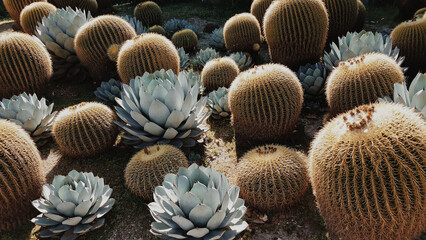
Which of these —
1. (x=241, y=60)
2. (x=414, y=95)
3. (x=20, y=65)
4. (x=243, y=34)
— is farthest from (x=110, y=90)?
(x=414, y=95)

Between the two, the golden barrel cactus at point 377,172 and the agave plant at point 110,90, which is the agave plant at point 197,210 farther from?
the agave plant at point 110,90

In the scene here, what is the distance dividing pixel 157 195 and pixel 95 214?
83cm

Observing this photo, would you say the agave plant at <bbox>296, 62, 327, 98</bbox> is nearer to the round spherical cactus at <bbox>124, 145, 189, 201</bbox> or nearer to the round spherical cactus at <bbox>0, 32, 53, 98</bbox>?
the round spherical cactus at <bbox>124, 145, 189, 201</bbox>

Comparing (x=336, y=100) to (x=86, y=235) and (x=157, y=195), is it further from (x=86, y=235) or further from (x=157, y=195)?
(x=86, y=235)

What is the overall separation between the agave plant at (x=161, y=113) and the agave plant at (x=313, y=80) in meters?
1.65

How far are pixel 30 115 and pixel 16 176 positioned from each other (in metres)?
1.30

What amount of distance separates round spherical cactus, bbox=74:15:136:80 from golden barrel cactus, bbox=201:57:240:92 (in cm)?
158

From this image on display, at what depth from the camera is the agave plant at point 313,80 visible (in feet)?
15.4

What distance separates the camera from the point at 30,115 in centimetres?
A: 428

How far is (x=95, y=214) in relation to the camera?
3.19 metres

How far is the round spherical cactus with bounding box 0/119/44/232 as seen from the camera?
3.16m

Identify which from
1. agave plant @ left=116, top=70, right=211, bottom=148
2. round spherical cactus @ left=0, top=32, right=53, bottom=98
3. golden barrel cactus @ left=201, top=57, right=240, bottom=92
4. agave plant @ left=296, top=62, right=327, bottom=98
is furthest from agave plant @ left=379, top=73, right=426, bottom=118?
round spherical cactus @ left=0, top=32, right=53, bottom=98

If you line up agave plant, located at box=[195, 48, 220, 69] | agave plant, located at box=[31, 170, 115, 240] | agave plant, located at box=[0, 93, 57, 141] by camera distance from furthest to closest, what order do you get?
1. agave plant, located at box=[195, 48, 220, 69]
2. agave plant, located at box=[0, 93, 57, 141]
3. agave plant, located at box=[31, 170, 115, 240]

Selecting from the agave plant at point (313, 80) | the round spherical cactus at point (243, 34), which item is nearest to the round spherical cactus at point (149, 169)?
the agave plant at point (313, 80)
